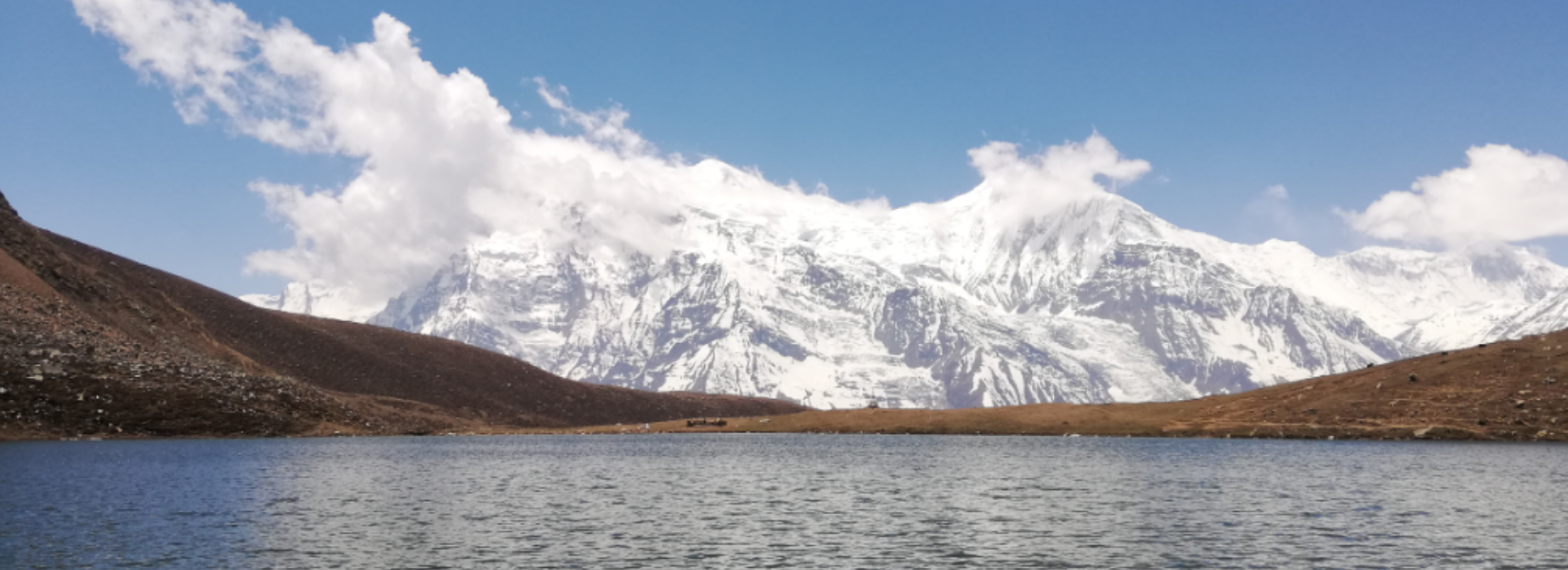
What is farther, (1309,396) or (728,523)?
(1309,396)

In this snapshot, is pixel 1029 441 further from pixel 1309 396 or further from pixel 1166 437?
pixel 1309 396

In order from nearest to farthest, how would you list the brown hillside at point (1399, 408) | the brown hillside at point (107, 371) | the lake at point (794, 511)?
the lake at point (794, 511) < the brown hillside at point (1399, 408) < the brown hillside at point (107, 371)

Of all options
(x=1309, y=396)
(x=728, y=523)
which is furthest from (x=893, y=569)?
(x=1309, y=396)

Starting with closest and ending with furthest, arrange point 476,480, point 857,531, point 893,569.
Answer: point 893,569 → point 857,531 → point 476,480

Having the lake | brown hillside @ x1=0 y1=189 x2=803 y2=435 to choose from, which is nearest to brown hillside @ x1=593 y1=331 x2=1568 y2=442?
the lake

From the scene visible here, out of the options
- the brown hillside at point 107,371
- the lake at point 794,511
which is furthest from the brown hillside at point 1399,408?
the brown hillside at point 107,371

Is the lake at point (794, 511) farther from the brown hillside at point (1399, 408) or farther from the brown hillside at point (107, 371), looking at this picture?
the brown hillside at point (107, 371)

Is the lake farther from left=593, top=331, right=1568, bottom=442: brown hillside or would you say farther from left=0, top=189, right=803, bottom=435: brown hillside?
left=0, top=189, right=803, bottom=435: brown hillside

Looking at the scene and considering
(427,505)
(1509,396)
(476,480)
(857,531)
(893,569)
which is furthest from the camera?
(1509,396)

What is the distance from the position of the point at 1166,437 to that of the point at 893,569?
120233mm

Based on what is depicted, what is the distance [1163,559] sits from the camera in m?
48.9

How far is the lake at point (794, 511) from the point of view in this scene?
1978 inches

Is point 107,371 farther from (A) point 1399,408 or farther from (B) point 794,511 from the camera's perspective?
(A) point 1399,408

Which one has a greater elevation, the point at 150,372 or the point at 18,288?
the point at 18,288
